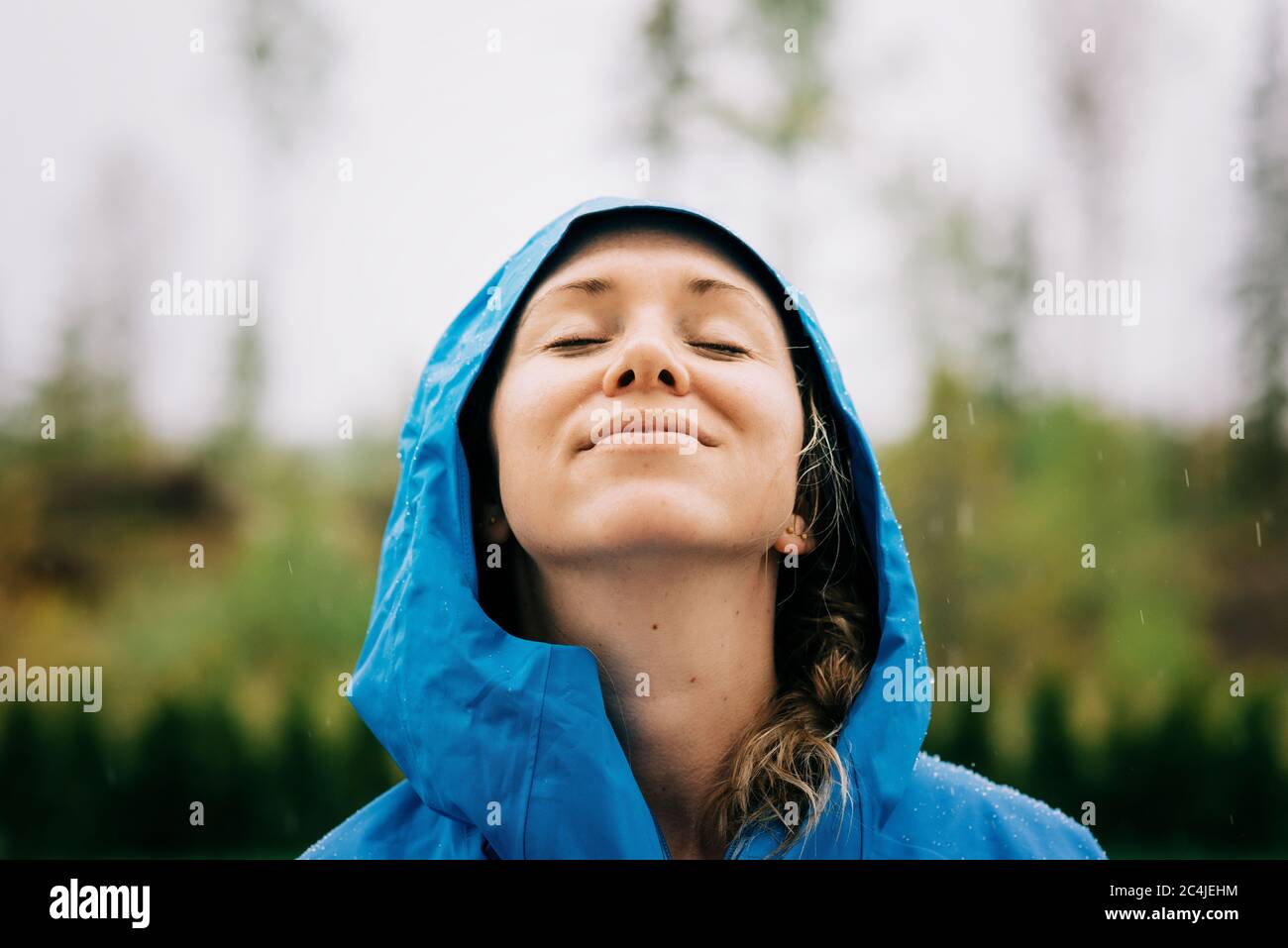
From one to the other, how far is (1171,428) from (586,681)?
6905 millimetres

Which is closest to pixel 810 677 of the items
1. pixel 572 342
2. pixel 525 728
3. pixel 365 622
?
pixel 525 728

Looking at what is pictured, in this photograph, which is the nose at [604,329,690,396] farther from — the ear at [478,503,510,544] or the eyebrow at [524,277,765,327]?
the ear at [478,503,510,544]

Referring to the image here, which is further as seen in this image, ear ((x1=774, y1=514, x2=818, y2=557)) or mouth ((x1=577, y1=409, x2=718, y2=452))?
ear ((x1=774, y1=514, x2=818, y2=557))

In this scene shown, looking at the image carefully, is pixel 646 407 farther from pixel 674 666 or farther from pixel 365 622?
pixel 365 622

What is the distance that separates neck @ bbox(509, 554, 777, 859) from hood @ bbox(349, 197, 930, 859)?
98 millimetres

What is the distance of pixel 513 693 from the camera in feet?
5.45

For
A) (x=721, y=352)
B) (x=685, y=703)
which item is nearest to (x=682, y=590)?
(x=685, y=703)

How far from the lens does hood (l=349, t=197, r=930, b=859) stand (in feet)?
5.39

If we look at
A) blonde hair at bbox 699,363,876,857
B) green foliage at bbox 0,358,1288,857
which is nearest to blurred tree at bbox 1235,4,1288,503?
green foliage at bbox 0,358,1288,857

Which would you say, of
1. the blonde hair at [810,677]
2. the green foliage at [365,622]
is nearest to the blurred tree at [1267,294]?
the green foliage at [365,622]

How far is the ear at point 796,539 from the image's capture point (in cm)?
190

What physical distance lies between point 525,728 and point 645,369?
2.16 feet

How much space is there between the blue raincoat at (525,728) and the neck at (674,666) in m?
0.09
